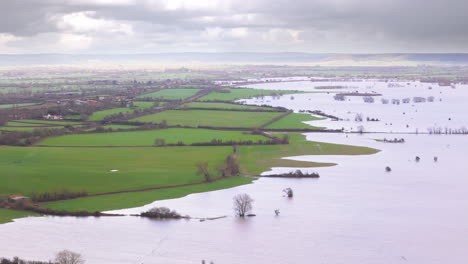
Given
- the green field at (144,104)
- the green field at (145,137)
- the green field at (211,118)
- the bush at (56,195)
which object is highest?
the green field at (144,104)

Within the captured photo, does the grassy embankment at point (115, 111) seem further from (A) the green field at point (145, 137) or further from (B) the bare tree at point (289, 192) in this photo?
(B) the bare tree at point (289, 192)

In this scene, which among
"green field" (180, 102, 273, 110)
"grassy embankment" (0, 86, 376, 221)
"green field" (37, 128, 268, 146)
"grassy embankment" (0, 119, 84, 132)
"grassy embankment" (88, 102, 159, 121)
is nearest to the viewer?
"grassy embankment" (0, 86, 376, 221)

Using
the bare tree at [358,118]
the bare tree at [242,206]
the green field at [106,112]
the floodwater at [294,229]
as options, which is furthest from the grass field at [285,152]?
the green field at [106,112]

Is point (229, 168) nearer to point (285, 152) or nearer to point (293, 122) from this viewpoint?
point (285, 152)

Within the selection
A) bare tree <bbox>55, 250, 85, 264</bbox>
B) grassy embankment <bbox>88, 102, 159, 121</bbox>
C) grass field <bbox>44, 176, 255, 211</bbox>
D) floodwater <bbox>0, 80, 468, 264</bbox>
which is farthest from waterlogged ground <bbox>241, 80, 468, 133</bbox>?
bare tree <bbox>55, 250, 85, 264</bbox>

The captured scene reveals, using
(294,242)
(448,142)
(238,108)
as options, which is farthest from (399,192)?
(238,108)

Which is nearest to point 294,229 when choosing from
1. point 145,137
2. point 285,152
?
point 285,152

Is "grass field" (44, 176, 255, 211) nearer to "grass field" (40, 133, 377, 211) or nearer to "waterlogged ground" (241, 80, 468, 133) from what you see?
"grass field" (40, 133, 377, 211)
